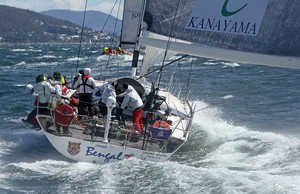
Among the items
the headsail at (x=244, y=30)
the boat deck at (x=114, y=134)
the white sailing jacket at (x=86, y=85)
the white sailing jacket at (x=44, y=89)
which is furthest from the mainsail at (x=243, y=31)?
the white sailing jacket at (x=44, y=89)

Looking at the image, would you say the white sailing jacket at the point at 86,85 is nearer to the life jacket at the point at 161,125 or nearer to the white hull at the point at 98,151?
the white hull at the point at 98,151

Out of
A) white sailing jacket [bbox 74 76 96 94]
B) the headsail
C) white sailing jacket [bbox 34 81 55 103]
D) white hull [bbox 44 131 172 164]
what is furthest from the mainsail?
white sailing jacket [bbox 34 81 55 103]

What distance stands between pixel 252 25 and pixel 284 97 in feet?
42.1

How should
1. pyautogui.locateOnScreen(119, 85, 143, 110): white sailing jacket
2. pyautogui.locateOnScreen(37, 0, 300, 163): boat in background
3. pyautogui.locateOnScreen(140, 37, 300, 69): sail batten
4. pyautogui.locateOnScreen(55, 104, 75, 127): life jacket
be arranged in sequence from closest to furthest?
1. pyautogui.locateOnScreen(140, 37, 300, 69): sail batten
2. pyautogui.locateOnScreen(37, 0, 300, 163): boat in background
3. pyautogui.locateOnScreen(55, 104, 75, 127): life jacket
4. pyautogui.locateOnScreen(119, 85, 143, 110): white sailing jacket

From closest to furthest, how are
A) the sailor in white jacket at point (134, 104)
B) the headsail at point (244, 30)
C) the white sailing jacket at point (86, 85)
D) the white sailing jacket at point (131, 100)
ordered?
1. the headsail at point (244, 30)
2. the sailor in white jacket at point (134, 104)
3. the white sailing jacket at point (131, 100)
4. the white sailing jacket at point (86, 85)

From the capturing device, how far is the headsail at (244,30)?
363 inches

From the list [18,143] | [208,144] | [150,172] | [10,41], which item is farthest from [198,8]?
[10,41]

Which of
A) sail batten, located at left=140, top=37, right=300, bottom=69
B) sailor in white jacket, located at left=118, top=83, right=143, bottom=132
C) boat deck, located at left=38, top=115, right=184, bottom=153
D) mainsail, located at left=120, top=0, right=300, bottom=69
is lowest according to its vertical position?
boat deck, located at left=38, top=115, right=184, bottom=153

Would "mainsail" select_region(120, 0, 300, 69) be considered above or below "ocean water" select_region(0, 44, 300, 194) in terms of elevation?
above

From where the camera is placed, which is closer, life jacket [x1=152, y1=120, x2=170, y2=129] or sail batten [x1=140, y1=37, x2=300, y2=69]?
sail batten [x1=140, y1=37, x2=300, y2=69]

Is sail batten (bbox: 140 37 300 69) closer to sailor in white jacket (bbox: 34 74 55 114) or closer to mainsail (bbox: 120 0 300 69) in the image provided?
mainsail (bbox: 120 0 300 69)

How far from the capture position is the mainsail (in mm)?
9234

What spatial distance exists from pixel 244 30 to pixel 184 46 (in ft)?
3.62

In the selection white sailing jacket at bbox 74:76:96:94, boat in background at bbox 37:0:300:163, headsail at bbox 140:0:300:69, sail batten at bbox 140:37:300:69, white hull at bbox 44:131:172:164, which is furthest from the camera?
white sailing jacket at bbox 74:76:96:94
